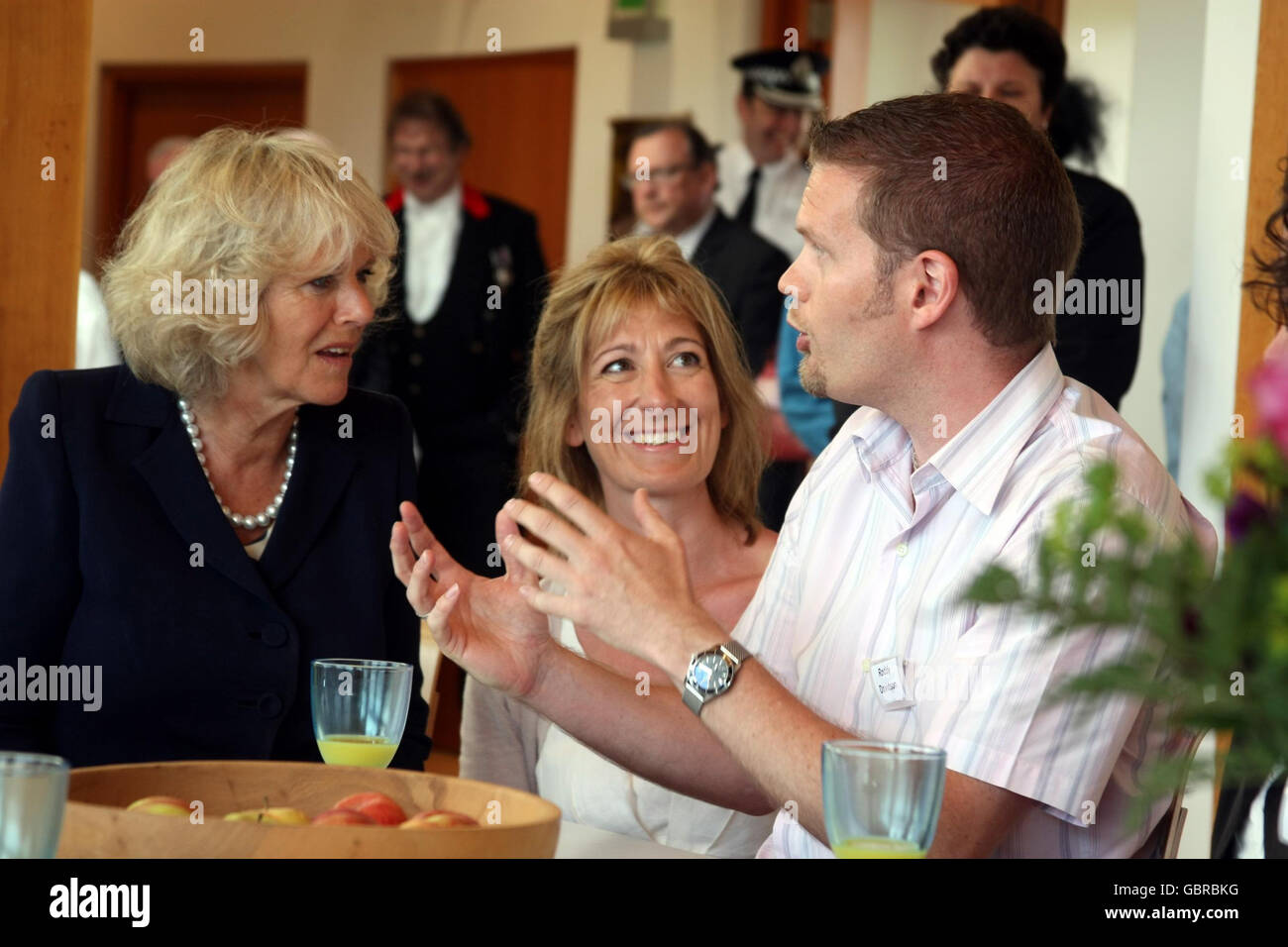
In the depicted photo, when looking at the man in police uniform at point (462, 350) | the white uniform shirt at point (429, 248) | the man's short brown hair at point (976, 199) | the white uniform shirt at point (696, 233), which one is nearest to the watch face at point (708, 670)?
the man's short brown hair at point (976, 199)

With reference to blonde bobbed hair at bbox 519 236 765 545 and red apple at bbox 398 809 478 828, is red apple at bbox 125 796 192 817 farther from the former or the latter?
blonde bobbed hair at bbox 519 236 765 545

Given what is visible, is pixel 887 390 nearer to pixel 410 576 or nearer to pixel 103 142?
pixel 410 576

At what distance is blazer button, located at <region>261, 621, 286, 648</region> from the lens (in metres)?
2.11

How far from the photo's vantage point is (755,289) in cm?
412

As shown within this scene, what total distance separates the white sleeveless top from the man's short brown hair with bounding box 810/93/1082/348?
76cm

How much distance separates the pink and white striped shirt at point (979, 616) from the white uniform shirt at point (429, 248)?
299cm

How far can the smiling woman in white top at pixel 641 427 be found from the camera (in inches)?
92.9

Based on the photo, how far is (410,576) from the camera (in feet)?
5.70

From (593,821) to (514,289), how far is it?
285 cm

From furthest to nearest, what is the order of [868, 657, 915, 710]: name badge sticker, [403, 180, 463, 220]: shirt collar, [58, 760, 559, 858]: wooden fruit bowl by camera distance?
[403, 180, 463, 220]: shirt collar
[868, 657, 915, 710]: name badge sticker
[58, 760, 559, 858]: wooden fruit bowl

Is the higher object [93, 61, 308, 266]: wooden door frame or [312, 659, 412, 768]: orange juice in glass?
[93, 61, 308, 266]: wooden door frame

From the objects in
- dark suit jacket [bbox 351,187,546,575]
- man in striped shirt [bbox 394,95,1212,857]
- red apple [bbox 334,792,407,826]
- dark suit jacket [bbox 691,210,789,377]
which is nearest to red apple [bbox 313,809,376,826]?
red apple [bbox 334,792,407,826]
